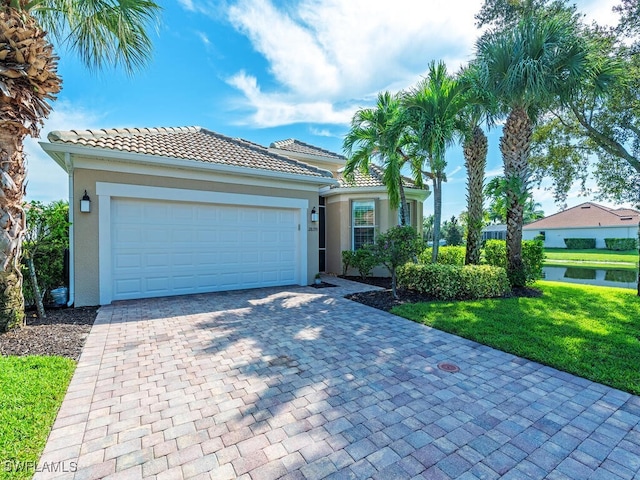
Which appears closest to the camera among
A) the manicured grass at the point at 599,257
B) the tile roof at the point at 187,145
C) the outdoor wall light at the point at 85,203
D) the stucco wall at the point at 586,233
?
the outdoor wall light at the point at 85,203

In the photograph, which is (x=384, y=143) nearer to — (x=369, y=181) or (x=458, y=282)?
(x=369, y=181)

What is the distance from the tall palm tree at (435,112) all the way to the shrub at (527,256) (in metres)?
4.11

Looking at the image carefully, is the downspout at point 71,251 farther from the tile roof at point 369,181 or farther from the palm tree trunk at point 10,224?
the tile roof at point 369,181

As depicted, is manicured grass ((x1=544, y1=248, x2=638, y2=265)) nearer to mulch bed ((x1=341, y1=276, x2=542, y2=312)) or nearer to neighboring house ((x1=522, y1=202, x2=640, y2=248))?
neighboring house ((x1=522, y1=202, x2=640, y2=248))

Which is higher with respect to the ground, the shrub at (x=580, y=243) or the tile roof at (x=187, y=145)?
the tile roof at (x=187, y=145)

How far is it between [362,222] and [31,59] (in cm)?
1089

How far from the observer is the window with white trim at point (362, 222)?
13320mm

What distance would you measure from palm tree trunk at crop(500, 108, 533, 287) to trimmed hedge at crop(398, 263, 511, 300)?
1.04 meters

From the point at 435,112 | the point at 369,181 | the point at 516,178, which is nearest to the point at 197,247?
the point at 369,181

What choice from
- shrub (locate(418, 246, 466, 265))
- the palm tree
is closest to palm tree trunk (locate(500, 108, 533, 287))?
shrub (locate(418, 246, 466, 265))

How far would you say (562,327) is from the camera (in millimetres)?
6090

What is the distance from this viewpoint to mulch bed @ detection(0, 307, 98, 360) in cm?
477

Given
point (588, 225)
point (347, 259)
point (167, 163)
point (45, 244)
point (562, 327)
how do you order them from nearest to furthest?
1. point (562, 327)
2. point (45, 244)
3. point (167, 163)
4. point (347, 259)
5. point (588, 225)

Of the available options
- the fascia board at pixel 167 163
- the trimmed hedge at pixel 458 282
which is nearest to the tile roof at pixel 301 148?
the fascia board at pixel 167 163
